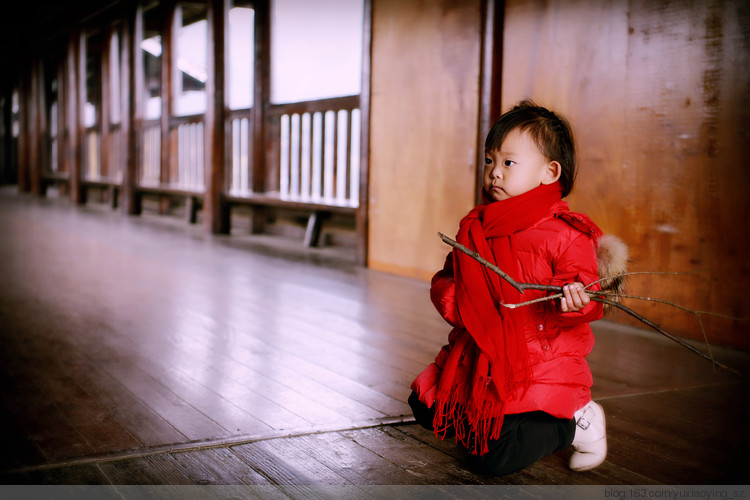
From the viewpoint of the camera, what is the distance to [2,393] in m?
1.70

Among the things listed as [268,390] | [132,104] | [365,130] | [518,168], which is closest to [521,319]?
[518,168]

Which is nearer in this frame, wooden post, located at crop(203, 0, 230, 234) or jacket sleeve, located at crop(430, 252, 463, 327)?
jacket sleeve, located at crop(430, 252, 463, 327)

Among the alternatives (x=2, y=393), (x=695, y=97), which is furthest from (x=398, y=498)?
(x=695, y=97)

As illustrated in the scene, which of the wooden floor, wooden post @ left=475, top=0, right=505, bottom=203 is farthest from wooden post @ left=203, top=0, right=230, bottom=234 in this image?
wooden post @ left=475, top=0, right=505, bottom=203

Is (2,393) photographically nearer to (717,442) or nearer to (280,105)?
(717,442)

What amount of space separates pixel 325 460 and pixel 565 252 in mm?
608

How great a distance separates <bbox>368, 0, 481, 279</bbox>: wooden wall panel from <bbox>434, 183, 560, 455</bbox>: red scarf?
1999 mm

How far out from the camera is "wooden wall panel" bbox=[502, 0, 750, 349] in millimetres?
Answer: 2229

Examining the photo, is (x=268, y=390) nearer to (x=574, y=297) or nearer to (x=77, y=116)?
(x=574, y=297)

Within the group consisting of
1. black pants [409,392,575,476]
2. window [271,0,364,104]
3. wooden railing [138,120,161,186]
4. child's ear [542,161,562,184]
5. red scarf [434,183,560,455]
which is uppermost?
window [271,0,364,104]

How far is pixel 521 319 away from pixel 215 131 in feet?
16.1

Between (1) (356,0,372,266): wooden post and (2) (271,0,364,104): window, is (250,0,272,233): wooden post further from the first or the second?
(1) (356,0,372,266): wooden post

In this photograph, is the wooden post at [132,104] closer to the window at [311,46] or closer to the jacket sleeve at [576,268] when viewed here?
the window at [311,46]

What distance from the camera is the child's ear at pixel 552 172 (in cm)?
129
